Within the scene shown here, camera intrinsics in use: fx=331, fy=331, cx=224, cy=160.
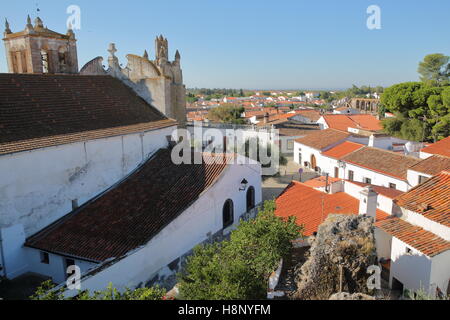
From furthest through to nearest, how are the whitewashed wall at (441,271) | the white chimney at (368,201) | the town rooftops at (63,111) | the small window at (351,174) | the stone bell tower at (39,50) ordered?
the small window at (351,174) < the stone bell tower at (39,50) < the white chimney at (368,201) < the town rooftops at (63,111) < the whitewashed wall at (441,271)

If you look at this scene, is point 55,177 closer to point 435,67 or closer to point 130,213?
point 130,213

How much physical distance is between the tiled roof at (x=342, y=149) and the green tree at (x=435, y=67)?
85.1 ft

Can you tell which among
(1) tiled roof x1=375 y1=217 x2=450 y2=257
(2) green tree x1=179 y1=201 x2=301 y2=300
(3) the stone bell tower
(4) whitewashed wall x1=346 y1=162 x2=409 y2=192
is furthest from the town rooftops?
(4) whitewashed wall x1=346 y1=162 x2=409 y2=192

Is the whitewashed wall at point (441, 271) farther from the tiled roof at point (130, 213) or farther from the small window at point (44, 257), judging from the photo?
the small window at point (44, 257)

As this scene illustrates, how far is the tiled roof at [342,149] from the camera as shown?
26.0 meters

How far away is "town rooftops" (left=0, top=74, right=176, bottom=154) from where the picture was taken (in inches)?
426

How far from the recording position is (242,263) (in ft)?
23.1

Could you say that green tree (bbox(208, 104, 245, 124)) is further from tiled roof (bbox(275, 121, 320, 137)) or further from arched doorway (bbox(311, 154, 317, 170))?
arched doorway (bbox(311, 154, 317, 170))

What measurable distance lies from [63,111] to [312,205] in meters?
11.3

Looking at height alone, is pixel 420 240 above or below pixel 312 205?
above

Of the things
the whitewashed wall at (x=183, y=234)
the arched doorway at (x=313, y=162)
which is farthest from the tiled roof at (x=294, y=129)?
the whitewashed wall at (x=183, y=234)

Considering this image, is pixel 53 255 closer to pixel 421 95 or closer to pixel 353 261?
pixel 353 261

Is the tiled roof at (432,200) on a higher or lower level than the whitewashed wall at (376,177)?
higher

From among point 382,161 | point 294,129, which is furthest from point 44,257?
point 294,129
